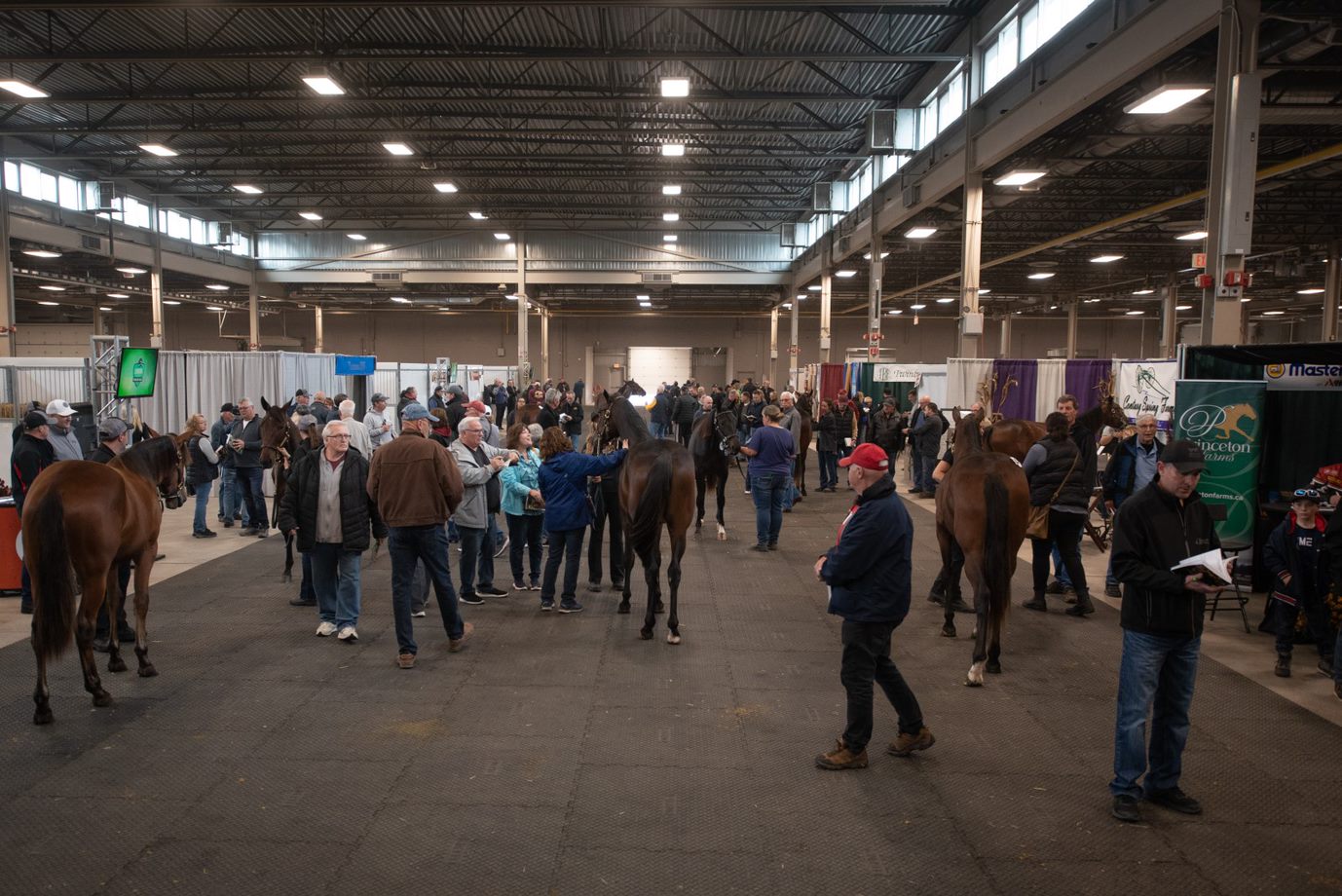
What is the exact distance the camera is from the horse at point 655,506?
6668 mm

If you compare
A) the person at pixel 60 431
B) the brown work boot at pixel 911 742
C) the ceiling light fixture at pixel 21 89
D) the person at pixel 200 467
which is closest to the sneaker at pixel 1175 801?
the brown work boot at pixel 911 742

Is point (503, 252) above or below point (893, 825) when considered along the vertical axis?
above

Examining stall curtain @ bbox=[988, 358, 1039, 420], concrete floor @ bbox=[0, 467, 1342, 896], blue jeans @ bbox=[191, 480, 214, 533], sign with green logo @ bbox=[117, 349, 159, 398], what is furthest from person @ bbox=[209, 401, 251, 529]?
stall curtain @ bbox=[988, 358, 1039, 420]

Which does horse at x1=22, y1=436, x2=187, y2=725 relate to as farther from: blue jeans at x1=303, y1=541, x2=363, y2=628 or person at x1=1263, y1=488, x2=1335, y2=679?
person at x1=1263, y1=488, x2=1335, y2=679

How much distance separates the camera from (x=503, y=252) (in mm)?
32312

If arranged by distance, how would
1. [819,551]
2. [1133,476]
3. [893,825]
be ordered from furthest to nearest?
[819,551], [1133,476], [893,825]

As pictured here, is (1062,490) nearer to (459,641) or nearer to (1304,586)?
(1304,586)

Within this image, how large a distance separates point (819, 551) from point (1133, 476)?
3.62 meters

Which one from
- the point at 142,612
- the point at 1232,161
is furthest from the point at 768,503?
the point at 142,612

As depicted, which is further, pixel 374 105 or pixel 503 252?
pixel 503 252

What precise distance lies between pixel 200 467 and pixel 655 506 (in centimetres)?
674

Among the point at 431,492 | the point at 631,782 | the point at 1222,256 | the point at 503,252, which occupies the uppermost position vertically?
the point at 503,252

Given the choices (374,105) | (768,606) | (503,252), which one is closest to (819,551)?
(768,606)

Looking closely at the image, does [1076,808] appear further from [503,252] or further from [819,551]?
[503,252]
